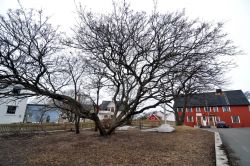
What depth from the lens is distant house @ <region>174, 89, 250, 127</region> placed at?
125 feet

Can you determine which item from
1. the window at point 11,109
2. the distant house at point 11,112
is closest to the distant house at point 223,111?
the distant house at point 11,112

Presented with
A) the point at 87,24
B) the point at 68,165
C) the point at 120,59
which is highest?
the point at 87,24

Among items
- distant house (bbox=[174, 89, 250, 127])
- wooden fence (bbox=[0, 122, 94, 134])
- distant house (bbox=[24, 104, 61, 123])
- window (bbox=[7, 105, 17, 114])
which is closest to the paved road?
wooden fence (bbox=[0, 122, 94, 134])

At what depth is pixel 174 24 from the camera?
8406mm

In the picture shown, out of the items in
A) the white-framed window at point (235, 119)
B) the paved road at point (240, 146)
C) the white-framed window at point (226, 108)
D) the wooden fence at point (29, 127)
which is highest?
the white-framed window at point (226, 108)

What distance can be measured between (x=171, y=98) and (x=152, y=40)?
3.38 meters

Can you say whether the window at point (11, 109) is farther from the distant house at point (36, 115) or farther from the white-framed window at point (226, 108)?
the white-framed window at point (226, 108)

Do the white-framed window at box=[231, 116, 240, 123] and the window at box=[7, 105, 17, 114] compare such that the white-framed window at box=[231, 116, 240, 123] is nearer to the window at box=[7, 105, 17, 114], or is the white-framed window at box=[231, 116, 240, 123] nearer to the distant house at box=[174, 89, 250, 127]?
the distant house at box=[174, 89, 250, 127]

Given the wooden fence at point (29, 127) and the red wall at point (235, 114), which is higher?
the red wall at point (235, 114)

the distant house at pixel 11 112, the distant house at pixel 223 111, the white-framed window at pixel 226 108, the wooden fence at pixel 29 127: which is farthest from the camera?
the white-framed window at pixel 226 108

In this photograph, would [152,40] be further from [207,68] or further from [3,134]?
[3,134]

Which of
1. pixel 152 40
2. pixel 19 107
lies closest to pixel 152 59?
pixel 152 40

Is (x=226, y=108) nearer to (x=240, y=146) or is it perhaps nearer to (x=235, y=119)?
(x=235, y=119)

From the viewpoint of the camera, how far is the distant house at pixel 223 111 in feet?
125
